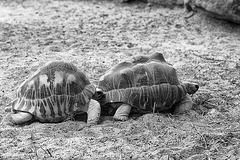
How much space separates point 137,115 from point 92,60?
1474 mm

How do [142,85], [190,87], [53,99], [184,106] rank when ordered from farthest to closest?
[190,87], [184,106], [142,85], [53,99]

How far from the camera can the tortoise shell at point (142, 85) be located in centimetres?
336

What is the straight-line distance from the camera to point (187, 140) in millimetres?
2938

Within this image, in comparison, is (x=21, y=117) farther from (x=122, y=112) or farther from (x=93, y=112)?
(x=122, y=112)

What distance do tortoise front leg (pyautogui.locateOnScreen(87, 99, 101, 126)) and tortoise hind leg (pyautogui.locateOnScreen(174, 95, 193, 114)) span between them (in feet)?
2.28

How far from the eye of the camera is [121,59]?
480cm

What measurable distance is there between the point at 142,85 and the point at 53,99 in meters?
0.71

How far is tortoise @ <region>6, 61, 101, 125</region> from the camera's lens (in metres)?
3.26

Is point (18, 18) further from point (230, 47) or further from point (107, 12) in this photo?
point (230, 47)

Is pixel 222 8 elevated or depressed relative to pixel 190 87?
elevated

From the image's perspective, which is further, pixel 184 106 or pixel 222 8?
pixel 222 8

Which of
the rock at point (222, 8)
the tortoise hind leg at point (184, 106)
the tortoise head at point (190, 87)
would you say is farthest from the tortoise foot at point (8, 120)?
the rock at point (222, 8)

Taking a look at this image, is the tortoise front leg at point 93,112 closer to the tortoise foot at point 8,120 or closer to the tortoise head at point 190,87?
the tortoise foot at point 8,120

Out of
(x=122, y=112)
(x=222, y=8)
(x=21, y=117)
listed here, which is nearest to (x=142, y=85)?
(x=122, y=112)
